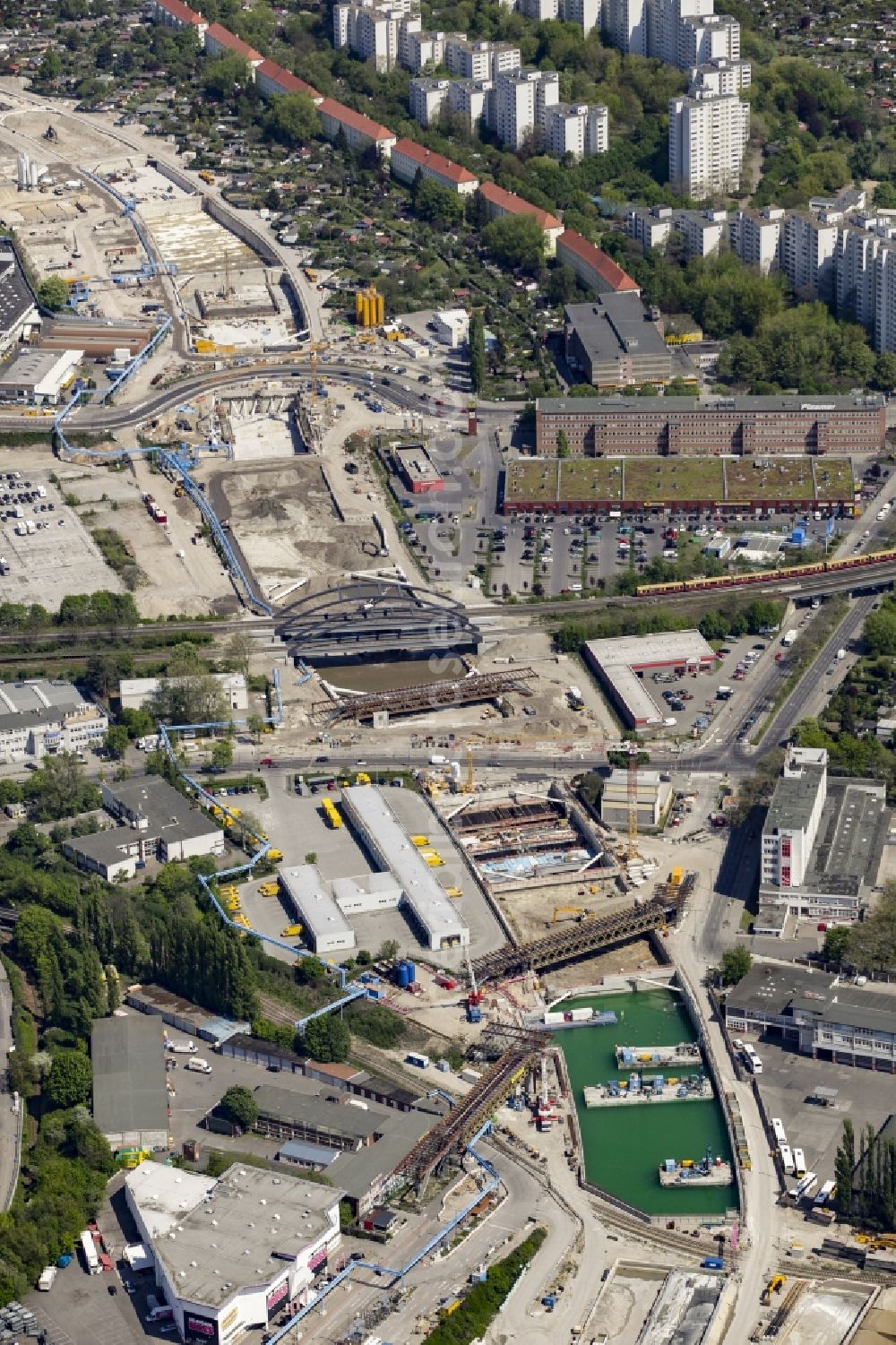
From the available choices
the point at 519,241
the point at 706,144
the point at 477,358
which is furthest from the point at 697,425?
the point at 706,144

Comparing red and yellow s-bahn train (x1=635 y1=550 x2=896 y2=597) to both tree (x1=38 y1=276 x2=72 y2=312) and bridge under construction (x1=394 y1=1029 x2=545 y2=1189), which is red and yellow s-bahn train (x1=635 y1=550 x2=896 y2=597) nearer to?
bridge under construction (x1=394 y1=1029 x2=545 y2=1189)

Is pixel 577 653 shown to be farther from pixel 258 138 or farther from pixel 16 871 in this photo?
pixel 258 138

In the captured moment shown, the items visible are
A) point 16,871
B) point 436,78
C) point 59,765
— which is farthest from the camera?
point 436,78

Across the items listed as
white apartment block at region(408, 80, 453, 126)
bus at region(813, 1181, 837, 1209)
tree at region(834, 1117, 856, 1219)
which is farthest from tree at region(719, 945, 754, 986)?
white apartment block at region(408, 80, 453, 126)

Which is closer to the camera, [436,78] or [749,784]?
[749,784]

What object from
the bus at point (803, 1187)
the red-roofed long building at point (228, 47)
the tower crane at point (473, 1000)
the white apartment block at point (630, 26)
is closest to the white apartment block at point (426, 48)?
the red-roofed long building at point (228, 47)

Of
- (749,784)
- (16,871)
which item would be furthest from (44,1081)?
(749,784)

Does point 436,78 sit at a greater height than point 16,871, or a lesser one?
greater
